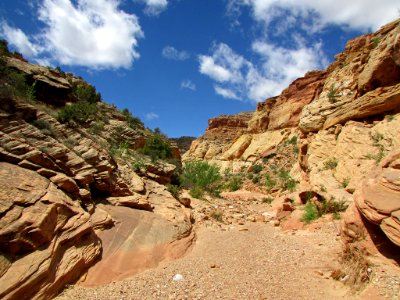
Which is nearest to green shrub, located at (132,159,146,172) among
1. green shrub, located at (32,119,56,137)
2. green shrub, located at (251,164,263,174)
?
green shrub, located at (32,119,56,137)

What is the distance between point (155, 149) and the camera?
56.2 feet

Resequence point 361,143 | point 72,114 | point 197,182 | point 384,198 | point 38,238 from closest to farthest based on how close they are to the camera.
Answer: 1. point 384,198
2. point 38,238
3. point 361,143
4. point 72,114
5. point 197,182

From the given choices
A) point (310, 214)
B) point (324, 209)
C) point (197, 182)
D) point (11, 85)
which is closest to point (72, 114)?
point (11, 85)

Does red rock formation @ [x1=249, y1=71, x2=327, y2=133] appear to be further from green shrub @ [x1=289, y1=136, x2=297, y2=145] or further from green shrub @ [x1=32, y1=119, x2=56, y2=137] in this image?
green shrub @ [x1=32, y1=119, x2=56, y2=137]

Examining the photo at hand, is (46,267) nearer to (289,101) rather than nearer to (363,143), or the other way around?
(363,143)

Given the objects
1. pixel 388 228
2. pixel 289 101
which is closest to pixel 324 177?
pixel 388 228

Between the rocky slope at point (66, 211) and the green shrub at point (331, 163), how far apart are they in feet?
20.3

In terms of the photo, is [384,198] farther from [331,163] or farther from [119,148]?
[119,148]

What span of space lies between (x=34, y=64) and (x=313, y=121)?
1538cm

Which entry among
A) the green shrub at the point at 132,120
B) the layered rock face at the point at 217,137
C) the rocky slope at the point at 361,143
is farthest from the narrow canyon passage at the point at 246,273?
the layered rock face at the point at 217,137

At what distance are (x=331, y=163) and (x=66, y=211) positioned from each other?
403 inches

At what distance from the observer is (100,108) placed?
57.5ft

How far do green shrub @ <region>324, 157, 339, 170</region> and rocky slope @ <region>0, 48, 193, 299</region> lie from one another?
6199 millimetres

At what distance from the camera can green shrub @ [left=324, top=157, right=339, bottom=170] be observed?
467 inches
